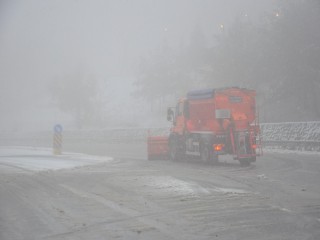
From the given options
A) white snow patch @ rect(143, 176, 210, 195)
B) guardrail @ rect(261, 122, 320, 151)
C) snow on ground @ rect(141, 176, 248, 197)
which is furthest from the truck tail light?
guardrail @ rect(261, 122, 320, 151)

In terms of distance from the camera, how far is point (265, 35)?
1586 inches

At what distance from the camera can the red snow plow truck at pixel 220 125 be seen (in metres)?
17.7

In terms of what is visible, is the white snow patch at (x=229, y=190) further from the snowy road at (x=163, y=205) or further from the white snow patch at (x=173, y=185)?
the white snow patch at (x=173, y=185)

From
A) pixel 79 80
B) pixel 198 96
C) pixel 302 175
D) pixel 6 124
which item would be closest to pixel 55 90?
pixel 79 80

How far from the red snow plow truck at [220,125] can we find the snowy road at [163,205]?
321 cm

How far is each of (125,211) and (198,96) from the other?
38.0 feet

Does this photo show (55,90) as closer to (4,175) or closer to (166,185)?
(4,175)

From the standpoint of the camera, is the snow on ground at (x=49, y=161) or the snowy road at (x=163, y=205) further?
the snow on ground at (x=49, y=161)

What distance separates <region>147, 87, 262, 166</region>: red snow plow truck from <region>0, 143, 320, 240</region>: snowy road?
10.5ft

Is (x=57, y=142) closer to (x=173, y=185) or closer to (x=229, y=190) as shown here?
(x=173, y=185)

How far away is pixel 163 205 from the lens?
8.91m

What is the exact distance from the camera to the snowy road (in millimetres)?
6824

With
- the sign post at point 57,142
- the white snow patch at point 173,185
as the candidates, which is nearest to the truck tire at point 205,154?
the white snow patch at point 173,185

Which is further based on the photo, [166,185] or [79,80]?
[79,80]
